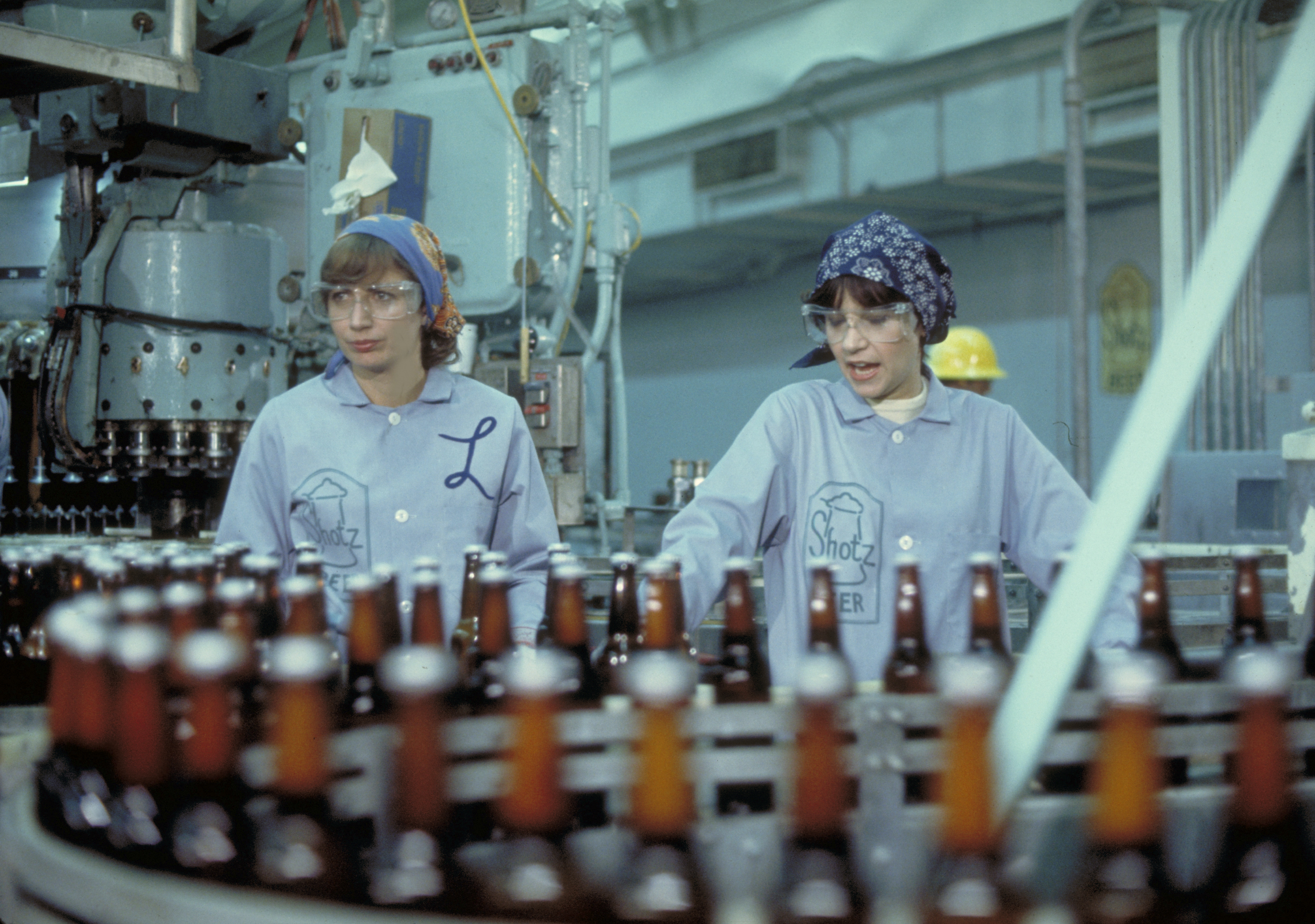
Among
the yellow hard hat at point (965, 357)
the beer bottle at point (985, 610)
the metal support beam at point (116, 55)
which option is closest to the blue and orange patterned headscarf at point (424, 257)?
the metal support beam at point (116, 55)

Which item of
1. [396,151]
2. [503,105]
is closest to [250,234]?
[396,151]

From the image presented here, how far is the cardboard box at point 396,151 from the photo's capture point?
4.02 meters

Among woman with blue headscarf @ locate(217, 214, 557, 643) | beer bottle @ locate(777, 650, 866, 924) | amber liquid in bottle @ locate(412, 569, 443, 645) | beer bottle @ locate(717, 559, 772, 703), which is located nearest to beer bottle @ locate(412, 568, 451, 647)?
amber liquid in bottle @ locate(412, 569, 443, 645)

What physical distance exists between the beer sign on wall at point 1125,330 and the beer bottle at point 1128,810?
6831 millimetres

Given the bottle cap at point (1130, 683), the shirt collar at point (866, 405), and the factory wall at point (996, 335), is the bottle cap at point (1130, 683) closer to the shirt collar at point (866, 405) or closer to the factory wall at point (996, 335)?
the shirt collar at point (866, 405)

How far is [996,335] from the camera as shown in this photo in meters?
8.22

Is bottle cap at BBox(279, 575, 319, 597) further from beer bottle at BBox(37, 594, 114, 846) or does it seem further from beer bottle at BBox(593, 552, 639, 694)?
beer bottle at BBox(593, 552, 639, 694)

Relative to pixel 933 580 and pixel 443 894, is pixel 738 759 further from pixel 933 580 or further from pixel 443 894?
pixel 933 580

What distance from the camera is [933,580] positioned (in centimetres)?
192

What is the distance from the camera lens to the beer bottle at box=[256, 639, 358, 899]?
96 cm

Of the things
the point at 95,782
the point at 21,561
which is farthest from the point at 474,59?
the point at 95,782

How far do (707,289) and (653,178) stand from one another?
239cm

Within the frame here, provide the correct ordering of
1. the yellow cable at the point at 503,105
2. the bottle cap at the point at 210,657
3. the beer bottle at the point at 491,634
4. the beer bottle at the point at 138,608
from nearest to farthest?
the bottle cap at the point at 210,657 → the beer bottle at the point at 138,608 → the beer bottle at the point at 491,634 → the yellow cable at the point at 503,105

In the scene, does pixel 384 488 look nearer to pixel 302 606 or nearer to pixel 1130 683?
pixel 302 606
